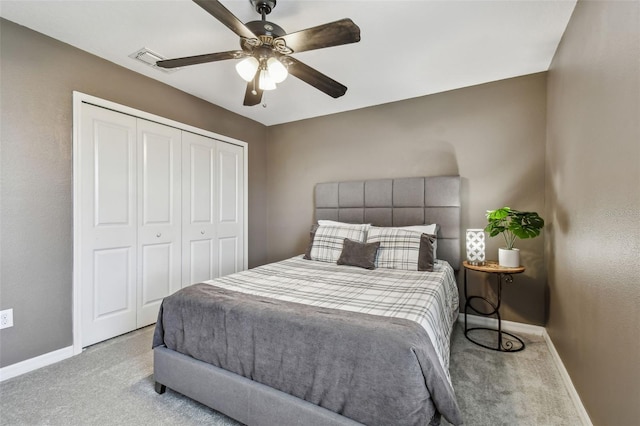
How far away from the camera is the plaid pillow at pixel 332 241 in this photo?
301cm

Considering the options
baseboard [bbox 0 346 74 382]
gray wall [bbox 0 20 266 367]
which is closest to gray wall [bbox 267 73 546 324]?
gray wall [bbox 0 20 266 367]

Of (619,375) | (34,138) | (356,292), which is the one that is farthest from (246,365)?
(34,138)

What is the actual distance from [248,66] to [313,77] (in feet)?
1.49

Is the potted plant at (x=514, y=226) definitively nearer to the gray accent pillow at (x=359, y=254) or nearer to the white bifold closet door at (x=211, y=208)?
the gray accent pillow at (x=359, y=254)

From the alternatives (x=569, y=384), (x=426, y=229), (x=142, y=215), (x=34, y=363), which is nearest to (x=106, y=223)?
(x=142, y=215)

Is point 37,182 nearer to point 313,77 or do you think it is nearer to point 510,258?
point 313,77

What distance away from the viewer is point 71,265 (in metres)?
2.34

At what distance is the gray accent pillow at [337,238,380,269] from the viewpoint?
8.86 feet

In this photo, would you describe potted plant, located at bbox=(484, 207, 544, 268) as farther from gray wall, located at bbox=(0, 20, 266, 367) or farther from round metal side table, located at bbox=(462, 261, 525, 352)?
gray wall, located at bbox=(0, 20, 266, 367)

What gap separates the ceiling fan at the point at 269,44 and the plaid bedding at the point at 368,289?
1.41 meters

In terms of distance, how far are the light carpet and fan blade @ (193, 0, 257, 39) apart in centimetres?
214

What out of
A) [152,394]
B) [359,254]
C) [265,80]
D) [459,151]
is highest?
[265,80]

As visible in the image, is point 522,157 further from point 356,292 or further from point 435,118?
point 356,292

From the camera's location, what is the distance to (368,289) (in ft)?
6.45
